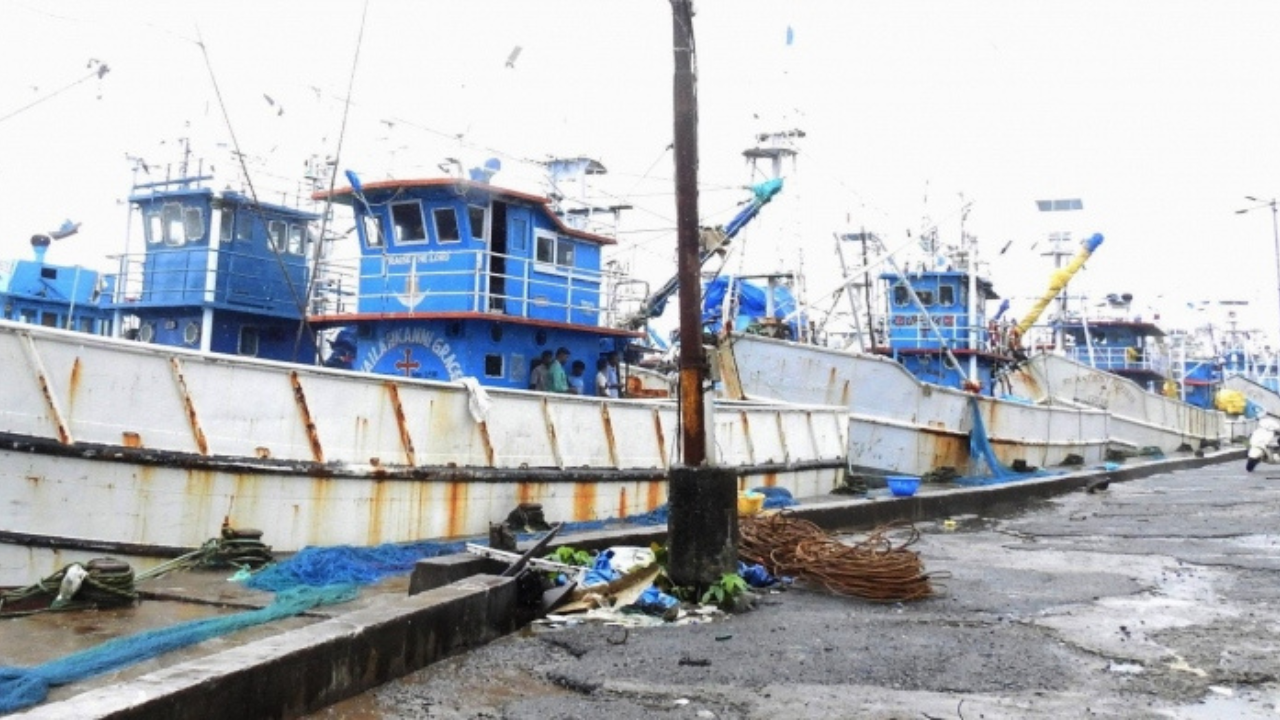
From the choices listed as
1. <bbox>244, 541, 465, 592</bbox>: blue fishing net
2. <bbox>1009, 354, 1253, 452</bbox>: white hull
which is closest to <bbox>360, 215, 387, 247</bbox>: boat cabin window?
<bbox>244, 541, 465, 592</bbox>: blue fishing net

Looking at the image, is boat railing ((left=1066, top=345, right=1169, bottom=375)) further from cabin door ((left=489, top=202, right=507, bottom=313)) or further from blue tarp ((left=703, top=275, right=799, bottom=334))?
cabin door ((left=489, top=202, right=507, bottom=313))

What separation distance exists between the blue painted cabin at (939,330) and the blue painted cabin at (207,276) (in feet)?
50.4

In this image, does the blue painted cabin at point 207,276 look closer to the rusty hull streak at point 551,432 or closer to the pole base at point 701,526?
the rusty hull streak at point 551,432

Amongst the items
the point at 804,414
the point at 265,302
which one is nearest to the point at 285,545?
the point at 265,302

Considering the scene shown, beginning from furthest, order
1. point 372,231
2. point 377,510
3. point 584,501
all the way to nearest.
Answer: point 372,231 < point 584,501 < point 377,510

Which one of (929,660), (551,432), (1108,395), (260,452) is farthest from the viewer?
(1108,395)

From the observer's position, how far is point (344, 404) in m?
9.05

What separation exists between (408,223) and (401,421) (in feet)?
17.8

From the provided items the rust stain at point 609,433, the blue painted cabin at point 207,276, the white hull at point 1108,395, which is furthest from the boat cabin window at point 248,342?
the white hull at point 1108,395

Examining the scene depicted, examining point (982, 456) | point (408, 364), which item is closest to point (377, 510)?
point (408, 364)

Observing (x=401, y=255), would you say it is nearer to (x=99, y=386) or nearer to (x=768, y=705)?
(x=99, y=386)

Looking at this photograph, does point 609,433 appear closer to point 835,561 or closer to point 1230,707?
point 835,561

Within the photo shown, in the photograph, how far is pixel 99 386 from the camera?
753 centimetres

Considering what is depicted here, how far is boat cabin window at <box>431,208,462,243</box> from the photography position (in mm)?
13844
